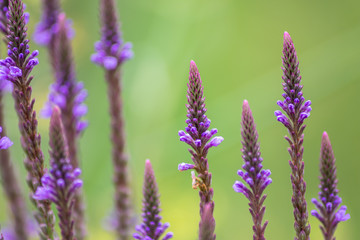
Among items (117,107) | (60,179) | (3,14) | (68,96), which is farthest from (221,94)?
(60,179)

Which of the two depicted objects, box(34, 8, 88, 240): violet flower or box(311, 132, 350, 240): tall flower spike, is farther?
box(34, 8, 88, 240): violet flower

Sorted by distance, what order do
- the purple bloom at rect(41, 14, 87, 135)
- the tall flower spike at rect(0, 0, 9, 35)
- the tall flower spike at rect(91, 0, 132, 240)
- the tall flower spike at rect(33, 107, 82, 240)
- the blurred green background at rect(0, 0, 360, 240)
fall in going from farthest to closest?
1. the blurred green background at rect(0, 0, 360, 240)
2. the tall flower spike at rect(91, 0, 132, 240)
3. the purple bloom at rect(41, 14, 87, 135)
4. the tall flower spike at rect(0, 0, 9, 35)
5. the tall flower spike at rect(33, 107, 82, 240)

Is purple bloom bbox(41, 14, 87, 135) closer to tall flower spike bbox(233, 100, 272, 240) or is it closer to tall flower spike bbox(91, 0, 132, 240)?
tall flower spike bbox(91, 0, 132, 240)

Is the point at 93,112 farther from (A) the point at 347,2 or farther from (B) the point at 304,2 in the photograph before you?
(A) the point at 347,2

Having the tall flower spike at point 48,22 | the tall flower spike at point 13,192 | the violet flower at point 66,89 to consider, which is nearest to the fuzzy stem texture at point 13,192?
the tall flower spike at point 13,192

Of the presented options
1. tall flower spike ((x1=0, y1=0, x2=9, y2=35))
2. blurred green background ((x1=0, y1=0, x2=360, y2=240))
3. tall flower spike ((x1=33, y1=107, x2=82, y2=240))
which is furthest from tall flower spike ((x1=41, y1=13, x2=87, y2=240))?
blurred green background ((x1=0, y1=0, x2=360, y2=240))
